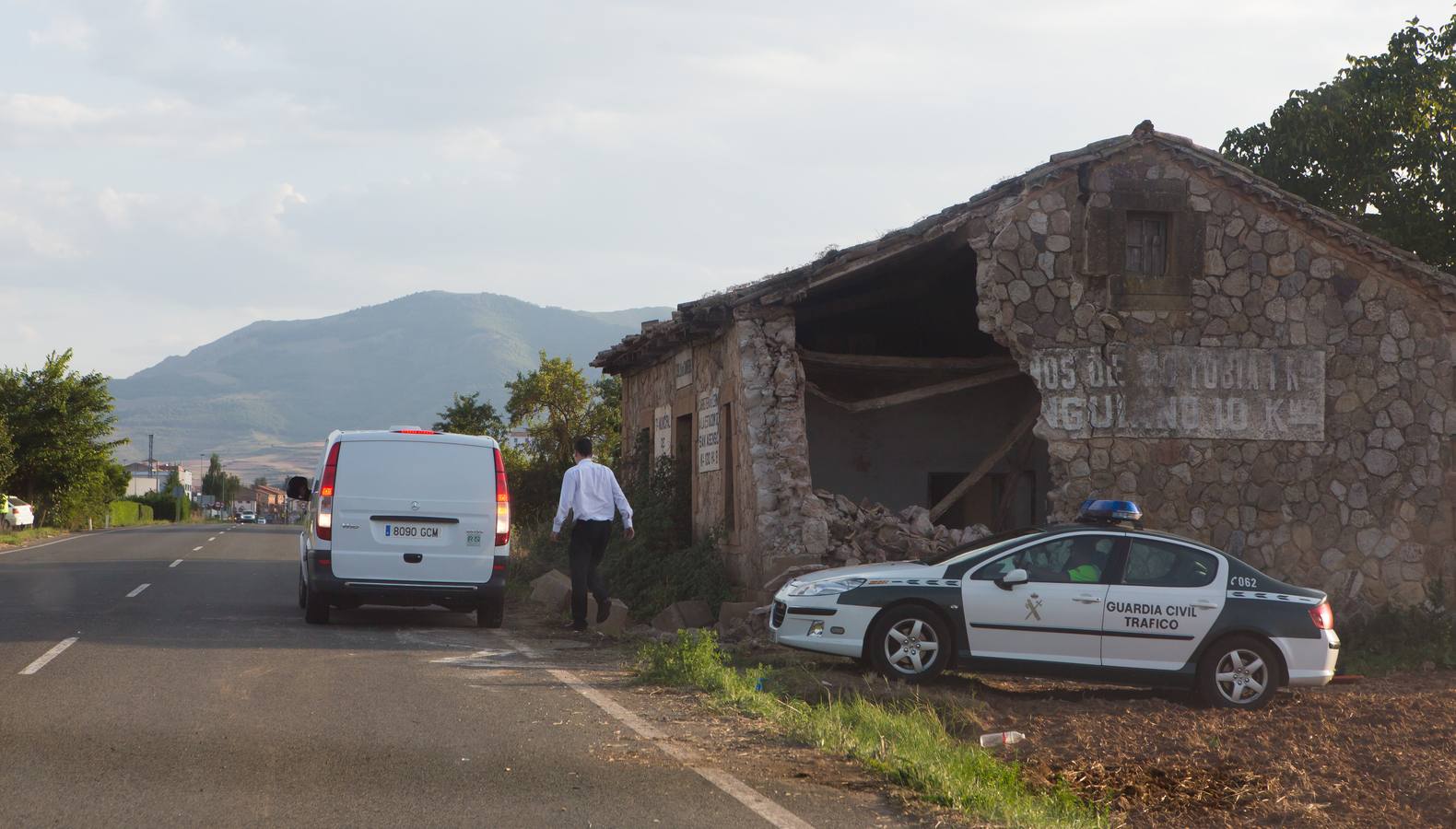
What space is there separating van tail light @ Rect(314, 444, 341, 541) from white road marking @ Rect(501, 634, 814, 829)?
3779 mm

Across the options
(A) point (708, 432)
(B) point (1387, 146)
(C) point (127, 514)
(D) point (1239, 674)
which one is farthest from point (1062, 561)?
(C) point (127, 514)

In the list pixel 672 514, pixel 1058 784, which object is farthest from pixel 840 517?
pixel 1058 784

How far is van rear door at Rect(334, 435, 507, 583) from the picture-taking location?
44.8 ft

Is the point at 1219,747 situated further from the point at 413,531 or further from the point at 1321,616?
the point at 413,531

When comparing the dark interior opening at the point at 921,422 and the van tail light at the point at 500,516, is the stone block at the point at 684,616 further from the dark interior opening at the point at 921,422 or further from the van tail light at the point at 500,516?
the dark interior opening at the point at 921,422

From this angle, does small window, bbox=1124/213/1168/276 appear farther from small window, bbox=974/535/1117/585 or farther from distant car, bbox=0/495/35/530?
distant car, bbox=0/495/35/530

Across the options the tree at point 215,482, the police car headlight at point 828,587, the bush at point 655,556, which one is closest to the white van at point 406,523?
the bush at point 655,556

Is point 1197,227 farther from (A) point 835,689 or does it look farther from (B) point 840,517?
(A) point 835,689

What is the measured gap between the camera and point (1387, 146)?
83.7 feet

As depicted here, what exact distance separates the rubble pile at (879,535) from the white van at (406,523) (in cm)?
417

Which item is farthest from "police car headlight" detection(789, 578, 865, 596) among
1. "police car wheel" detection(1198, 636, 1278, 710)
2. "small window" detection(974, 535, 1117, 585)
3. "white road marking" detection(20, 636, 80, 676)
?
"white road marking" detection(20, 636, 80, 676)

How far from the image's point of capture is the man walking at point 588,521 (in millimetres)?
14102

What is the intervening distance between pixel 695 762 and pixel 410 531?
6.90 meters

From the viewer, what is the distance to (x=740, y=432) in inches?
666
